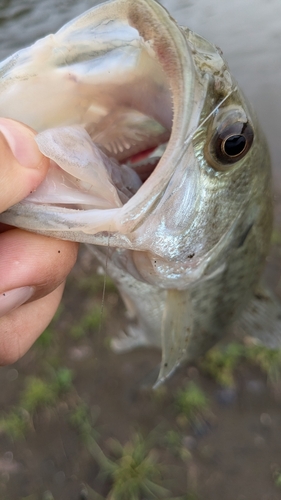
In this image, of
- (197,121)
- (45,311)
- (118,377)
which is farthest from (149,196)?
(118,377)

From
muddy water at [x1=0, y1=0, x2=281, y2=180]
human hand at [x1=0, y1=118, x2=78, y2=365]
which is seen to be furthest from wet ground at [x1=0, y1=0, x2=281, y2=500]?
muddy water at [x1=0, y1=0, x2=281, y2=180]

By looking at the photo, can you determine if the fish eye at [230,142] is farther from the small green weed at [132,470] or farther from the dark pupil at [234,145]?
the small green weed at [132,470]

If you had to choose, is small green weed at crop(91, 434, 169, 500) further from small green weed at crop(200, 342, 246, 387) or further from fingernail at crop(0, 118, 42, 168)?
fingernail at crop(0, 118, 42, 168)

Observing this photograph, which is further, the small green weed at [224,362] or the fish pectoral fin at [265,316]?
the small green weed at [224,362]

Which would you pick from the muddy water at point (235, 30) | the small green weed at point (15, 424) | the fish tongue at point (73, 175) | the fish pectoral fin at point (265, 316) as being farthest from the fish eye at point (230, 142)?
the muddy water at point (235, 30)

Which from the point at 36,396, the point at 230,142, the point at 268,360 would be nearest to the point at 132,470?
the point at 36,396

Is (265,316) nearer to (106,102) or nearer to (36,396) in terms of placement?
(106,102)

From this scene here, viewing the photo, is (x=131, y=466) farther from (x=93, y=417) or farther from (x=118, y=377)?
(x=118, y=377)
